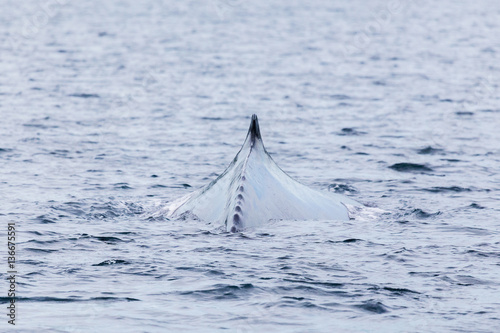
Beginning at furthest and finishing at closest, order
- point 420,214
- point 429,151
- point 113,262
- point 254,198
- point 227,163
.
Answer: point 429,151
point 227,163
point 420,214
point 254,198
point 113,262

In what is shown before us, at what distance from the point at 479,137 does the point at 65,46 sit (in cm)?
3216

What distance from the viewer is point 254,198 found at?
46.4 feet

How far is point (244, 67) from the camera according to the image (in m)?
44.1

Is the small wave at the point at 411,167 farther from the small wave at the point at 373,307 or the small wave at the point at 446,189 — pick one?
the small wave at the point at 373,307

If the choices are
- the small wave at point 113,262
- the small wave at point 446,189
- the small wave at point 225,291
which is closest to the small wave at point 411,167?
the small wave at point 446,189

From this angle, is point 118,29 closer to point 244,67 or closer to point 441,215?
point 244,67

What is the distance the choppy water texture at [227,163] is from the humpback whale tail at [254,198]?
26 centimetres

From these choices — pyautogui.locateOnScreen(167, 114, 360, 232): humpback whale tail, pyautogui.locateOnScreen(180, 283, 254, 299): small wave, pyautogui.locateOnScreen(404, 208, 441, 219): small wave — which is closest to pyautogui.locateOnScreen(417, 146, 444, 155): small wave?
pyautogui.locateOnScreen(404, 208, 441, 219): small wave

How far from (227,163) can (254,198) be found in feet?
25.9

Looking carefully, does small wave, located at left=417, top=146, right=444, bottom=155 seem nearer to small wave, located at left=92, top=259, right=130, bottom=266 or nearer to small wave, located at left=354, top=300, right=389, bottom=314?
small wave, located at left=92, top=259, right=130, bottom=266

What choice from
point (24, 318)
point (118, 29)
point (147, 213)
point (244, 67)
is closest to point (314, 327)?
point (24, 318)

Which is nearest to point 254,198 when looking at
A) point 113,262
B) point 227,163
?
point 113,262

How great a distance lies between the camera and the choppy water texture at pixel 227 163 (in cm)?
1102

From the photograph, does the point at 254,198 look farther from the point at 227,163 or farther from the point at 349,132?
the point at 349,132
